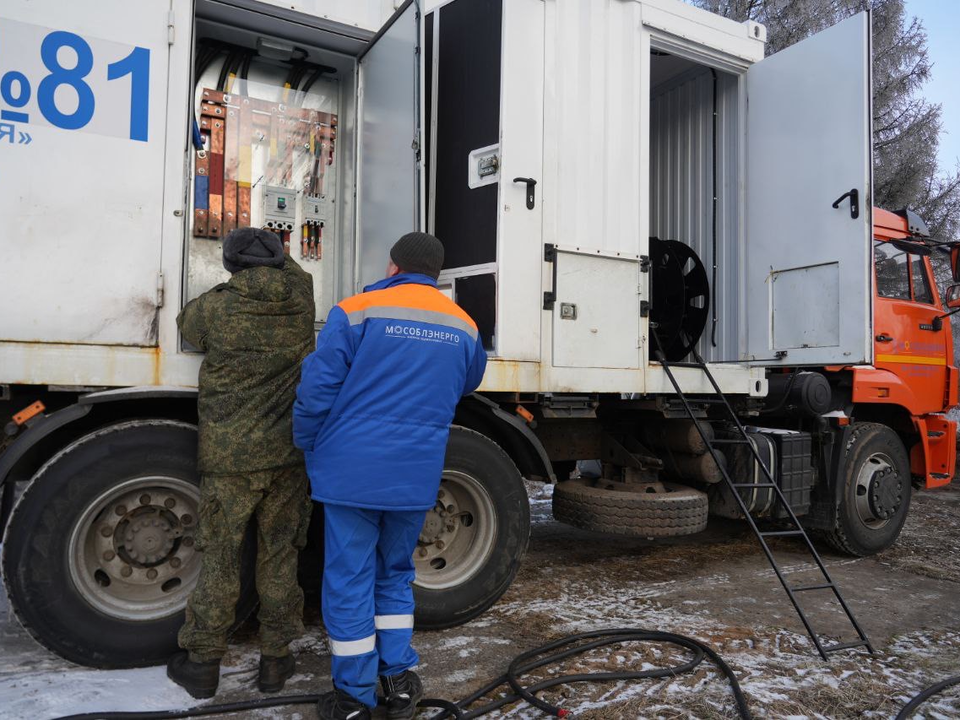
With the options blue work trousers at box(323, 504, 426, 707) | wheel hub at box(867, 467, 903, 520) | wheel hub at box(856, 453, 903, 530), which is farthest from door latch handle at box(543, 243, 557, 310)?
wheel hub at box(867, 467, 903, 520)

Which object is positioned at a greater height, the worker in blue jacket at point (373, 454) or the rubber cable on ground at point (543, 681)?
the worker in blue jacket at point (373, 454)

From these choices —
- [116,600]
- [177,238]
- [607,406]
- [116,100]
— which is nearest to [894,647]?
[607,406]

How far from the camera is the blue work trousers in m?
2.70

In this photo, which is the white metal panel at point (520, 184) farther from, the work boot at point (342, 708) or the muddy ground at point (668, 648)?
the work boot at point (342, 708)

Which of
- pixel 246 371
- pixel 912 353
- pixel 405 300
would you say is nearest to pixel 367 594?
pixel 246 371

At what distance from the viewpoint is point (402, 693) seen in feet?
8.99

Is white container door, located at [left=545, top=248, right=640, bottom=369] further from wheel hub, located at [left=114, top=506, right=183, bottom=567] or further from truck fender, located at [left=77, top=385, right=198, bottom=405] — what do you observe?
wheel hub, located at [left=114, top=506, right=183, bottom=567]

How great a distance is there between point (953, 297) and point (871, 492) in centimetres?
165

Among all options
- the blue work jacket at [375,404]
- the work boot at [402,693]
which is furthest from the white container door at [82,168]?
the work boot at [402,693]

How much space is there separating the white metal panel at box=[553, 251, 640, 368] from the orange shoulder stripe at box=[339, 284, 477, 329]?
3.89 ft

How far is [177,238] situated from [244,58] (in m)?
2.01

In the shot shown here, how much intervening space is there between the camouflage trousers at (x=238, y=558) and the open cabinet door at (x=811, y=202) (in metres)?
3.57

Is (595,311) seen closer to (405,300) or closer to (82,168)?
(405,300)

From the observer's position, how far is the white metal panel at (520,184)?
3828 mm
